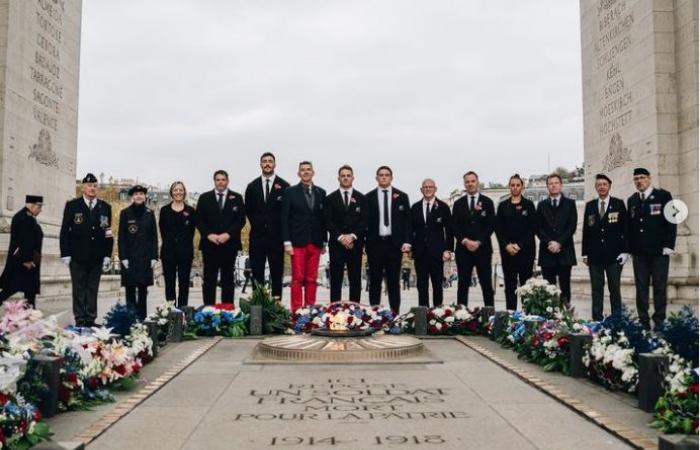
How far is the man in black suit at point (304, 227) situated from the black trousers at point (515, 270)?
3035 millimetres

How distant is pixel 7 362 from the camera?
509 cm

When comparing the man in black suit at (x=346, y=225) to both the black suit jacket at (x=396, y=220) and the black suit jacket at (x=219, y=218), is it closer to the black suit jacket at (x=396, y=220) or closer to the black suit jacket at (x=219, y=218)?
the black suit jacket at (x=396, y=220)

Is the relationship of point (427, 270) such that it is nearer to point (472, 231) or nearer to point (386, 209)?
point (472, 231)

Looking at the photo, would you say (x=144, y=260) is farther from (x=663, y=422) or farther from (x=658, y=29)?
(x=658, y=29)

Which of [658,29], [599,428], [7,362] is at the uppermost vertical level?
[658,29]

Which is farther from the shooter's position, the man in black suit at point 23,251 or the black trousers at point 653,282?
the man in black suit at point 23,251

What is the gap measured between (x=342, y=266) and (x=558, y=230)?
11.6 feet

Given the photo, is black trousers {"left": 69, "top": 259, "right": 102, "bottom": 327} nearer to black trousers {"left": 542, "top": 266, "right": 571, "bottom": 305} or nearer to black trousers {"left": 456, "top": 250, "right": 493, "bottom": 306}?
black trousers {"left": 456, "top": 250, "right": 493, "bottom": 306}

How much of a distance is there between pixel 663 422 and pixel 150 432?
11.9ft

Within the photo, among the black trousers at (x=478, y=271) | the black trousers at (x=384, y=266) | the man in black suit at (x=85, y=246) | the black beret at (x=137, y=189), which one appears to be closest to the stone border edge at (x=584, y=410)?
the black trousers at (x=478, y=271)

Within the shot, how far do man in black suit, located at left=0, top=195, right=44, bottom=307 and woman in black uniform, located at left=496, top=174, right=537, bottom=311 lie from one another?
25.5 ft

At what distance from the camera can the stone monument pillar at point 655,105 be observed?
49.7 ft

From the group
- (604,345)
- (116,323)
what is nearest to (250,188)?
(116,323)

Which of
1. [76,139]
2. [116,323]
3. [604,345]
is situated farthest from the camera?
[76,139]
